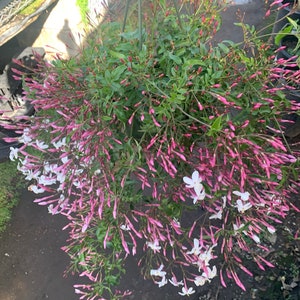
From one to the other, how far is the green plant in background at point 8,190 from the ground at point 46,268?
54 millimetres

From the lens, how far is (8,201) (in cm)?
284

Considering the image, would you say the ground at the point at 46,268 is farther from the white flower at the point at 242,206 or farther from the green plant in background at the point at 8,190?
the white flower at the point at 242,206

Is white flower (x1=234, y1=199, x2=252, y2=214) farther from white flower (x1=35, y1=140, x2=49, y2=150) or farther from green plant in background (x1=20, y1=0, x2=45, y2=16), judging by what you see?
green plant in background (x1=20, y1=0, x2=45, y2=16)

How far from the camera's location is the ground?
2.15 metres

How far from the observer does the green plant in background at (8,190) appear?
108 inches

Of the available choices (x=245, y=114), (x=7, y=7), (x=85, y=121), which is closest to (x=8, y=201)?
(x=7, y=7)

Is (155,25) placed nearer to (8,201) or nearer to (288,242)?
(288,242)

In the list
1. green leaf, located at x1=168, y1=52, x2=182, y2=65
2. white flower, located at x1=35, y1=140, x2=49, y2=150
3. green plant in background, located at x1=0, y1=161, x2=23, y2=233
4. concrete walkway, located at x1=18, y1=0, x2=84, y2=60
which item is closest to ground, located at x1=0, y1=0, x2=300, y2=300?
green plant in background, located at x1=0, y1=161, x2=23, y2=233

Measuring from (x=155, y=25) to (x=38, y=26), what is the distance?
10.3 ft

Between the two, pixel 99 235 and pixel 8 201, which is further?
pixel 8 201

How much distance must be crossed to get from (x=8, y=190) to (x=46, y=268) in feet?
2.63

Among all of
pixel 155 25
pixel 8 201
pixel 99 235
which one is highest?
pixel 155 25

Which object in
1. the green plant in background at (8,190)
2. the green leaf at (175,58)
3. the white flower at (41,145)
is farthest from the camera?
the green plant in background at (8,190)

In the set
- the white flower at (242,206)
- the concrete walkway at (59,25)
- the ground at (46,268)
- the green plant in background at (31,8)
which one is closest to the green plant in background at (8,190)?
the ground at (46,268)
